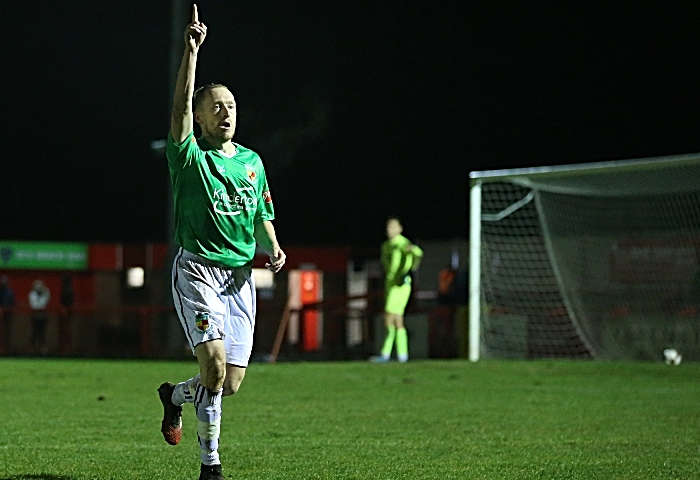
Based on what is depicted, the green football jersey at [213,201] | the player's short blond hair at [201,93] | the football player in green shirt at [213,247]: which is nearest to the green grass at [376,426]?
the football player in green shirt at [213,247]

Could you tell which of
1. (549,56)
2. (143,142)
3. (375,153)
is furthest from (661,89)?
(143,142)

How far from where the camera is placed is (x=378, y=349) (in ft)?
67.2

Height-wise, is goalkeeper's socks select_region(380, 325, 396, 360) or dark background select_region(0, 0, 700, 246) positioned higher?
dark background select_region(0, 0, 700, 246)

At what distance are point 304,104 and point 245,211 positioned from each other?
41.3 m

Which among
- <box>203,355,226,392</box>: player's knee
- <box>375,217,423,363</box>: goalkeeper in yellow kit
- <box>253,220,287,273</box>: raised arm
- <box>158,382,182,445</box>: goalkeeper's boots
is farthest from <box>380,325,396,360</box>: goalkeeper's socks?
<box>203,355,226,392</box>: player's knee

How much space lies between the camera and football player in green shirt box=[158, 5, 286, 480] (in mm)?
5574

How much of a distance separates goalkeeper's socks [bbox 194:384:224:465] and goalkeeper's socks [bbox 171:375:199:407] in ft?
0.51

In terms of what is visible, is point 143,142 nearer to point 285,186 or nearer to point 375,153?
point 285,186

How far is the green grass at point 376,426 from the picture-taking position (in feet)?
21.0

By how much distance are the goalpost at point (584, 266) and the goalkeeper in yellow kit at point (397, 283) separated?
1.20 m

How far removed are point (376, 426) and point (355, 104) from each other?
38490 millimetres

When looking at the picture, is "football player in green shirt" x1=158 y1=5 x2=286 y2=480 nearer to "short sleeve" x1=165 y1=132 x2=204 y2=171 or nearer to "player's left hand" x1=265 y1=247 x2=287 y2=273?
"short sleeve" x1=165 y1=132 x2=204 y2=171

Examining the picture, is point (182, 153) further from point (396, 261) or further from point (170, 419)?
point (396, 261)

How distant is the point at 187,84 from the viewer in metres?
5.34
